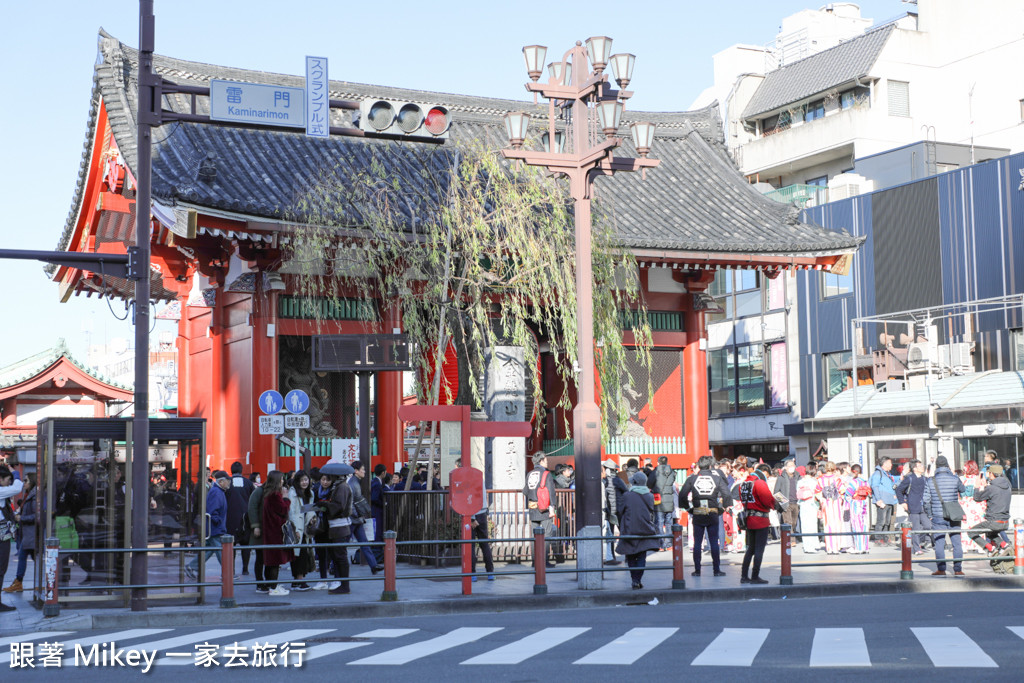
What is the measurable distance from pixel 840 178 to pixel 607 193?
1961cm

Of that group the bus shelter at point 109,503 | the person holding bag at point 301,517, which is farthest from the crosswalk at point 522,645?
the person holding bag at point 301,517

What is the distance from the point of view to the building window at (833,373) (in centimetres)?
4272

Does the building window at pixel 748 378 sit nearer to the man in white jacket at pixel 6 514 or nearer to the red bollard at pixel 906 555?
the red bollard at pixel 906 555

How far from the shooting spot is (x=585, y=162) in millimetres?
16438

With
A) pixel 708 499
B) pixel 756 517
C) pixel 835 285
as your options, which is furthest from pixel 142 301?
pixel 835 285

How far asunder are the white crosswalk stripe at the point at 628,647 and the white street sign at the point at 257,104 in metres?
7.93

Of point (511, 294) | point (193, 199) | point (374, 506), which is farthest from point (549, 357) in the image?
point (193, 199)

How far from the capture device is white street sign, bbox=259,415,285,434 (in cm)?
2008

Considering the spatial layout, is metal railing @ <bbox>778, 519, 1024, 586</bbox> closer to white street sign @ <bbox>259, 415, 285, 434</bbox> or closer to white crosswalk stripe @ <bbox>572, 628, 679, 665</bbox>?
white crosswalk stripe @ <bbox>572, 628, 679, 665</bbox>

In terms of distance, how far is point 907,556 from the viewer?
17.0 m

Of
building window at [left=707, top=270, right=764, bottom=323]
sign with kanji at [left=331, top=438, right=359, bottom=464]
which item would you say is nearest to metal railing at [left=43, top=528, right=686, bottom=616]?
sign with kanji at [left=331, top=438, right=359, bottom=464]

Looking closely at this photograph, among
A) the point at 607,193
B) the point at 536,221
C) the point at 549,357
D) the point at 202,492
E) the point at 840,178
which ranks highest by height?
the point at 840,178

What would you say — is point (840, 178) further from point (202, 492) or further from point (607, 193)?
point (202, 492)

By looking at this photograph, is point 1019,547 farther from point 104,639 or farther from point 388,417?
point 104,639
